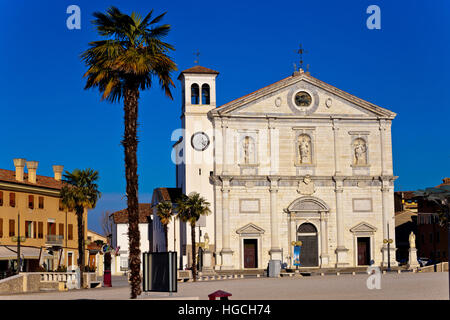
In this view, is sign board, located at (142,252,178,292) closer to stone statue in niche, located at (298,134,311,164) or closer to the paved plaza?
the paved plaza

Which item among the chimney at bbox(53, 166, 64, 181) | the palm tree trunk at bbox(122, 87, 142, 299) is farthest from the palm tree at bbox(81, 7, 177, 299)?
the chimney at bbox(53, 166, 64, 181)

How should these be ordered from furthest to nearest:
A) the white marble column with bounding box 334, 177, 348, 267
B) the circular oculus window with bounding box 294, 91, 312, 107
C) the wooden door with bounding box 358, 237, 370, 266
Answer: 1. the circular oculus window with bounding box 294, 91, 312, 107
2. the wooden door with bounding box 358, 237, 370, 266
3. the white marble column with bounding box 334, 177, 348, 267

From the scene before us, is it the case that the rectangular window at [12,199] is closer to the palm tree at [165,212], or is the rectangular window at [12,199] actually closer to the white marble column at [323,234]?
the palm tree at [165,212]

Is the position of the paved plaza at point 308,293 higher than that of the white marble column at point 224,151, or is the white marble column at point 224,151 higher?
the white marble column at point 224,151

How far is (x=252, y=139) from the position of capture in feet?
208

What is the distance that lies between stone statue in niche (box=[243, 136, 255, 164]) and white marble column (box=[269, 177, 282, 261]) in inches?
96.7

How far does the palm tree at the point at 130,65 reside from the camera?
25.4m

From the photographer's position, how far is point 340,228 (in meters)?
63.9

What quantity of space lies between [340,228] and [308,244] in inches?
120

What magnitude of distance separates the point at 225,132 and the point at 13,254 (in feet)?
66.0

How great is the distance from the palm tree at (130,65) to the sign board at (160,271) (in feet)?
5.85

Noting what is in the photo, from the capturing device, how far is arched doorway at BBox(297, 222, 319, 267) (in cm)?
6406

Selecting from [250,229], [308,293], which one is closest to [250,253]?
[250,229]

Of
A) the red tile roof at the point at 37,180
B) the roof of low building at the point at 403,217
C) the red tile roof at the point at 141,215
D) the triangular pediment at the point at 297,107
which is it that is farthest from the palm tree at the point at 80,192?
the roof of low building at the point at 403,217
